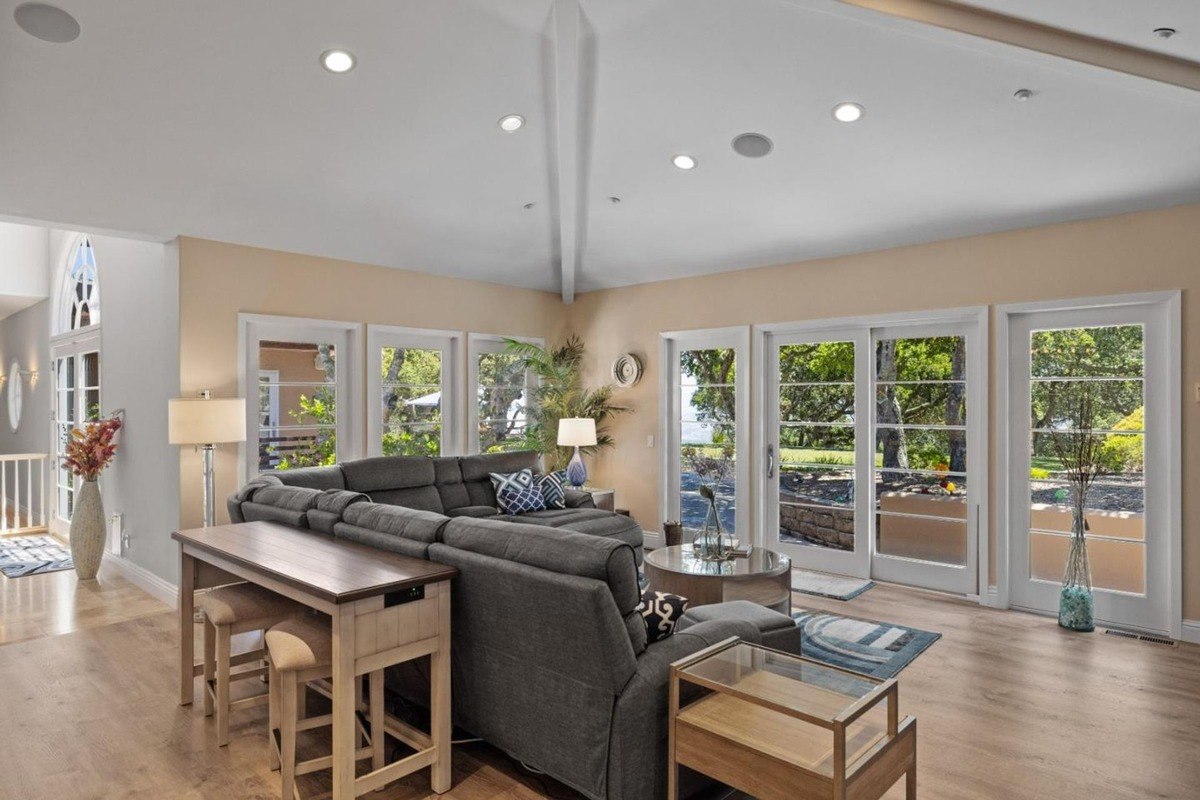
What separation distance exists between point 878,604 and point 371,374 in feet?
13.8

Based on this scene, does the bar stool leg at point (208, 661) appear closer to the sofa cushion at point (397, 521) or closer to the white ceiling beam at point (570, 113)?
the sofa cushion at point (397, 521)

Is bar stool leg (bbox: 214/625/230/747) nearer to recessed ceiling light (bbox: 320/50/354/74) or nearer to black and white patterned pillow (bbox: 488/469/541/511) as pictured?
recessed ceiling light (bbox: 320/50/354/74)

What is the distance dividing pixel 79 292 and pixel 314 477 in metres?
3.79

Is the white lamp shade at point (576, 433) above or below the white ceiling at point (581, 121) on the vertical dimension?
below

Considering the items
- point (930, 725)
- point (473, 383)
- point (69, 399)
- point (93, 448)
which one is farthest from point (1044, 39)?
point (69, 399)

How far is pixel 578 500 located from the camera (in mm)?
5941

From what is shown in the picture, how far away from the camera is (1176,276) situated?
4090mm

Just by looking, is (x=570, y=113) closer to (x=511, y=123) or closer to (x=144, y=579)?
(x=511, y=123)

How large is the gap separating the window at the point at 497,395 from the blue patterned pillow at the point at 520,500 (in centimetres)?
108

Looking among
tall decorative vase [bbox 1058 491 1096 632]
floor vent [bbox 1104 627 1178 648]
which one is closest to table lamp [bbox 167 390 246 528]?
tall decorative vase [bbox 1058 491 1096 632]

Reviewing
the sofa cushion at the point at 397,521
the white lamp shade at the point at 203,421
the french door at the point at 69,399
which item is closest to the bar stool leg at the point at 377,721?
the sofa cushion at the point at 397,521

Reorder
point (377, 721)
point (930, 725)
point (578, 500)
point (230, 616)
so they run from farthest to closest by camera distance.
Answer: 1. point (578, 500)
2. point (930, 725)
3. point (230, 616)
4. point (377, 721)

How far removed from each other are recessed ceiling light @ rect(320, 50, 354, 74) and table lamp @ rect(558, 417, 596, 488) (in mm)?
3488

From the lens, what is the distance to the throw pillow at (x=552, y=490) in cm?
575
